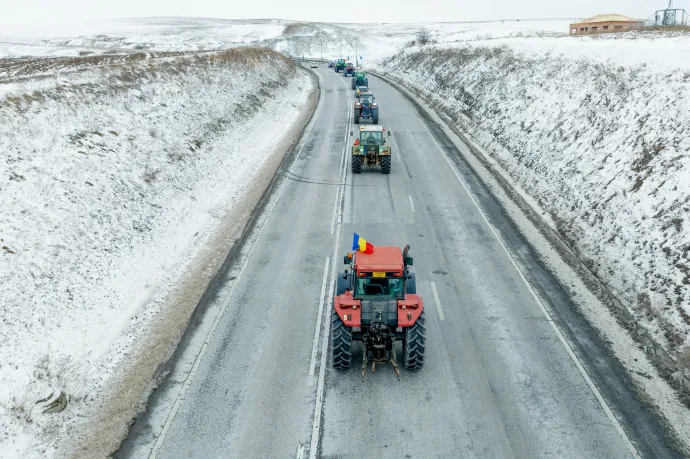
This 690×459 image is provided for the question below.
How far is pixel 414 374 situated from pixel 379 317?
1514 mm

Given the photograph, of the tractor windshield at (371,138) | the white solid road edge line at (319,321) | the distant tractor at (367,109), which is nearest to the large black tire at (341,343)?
the white solid road edge line at (319,321)

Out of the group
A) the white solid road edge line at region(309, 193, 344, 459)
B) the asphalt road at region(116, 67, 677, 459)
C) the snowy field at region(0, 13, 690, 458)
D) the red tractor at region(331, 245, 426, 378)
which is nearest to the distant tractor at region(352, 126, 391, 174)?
the snowy field at region(0, 13, 690, 458)

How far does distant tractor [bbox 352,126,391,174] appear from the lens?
26000 millimetres

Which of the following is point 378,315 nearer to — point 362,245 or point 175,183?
point 362,245

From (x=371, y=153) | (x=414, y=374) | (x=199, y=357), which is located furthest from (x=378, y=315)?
(x=371, y=153)

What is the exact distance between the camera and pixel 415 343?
11.4 meters

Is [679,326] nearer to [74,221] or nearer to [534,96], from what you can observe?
[74,221]

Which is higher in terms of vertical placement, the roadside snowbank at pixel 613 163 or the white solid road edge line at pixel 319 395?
the roadside snowbank at pixel 613 163

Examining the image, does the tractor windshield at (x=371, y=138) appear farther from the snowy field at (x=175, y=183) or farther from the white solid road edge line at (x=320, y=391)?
the white solid road edge line at (x=320, y=391)

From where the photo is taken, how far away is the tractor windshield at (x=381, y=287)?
38.4 feet

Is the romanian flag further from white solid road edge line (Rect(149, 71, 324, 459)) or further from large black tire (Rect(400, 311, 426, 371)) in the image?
white solid road edge line (Rect(149, 71, 324, 459))

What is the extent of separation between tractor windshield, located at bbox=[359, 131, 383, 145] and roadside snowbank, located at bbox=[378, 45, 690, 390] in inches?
250

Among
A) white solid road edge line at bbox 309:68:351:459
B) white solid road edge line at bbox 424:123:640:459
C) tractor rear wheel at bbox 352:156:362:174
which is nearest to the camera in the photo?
white solid road edge line at bbox 309:68:351:459

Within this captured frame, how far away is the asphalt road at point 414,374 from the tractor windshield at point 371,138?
7.96m
